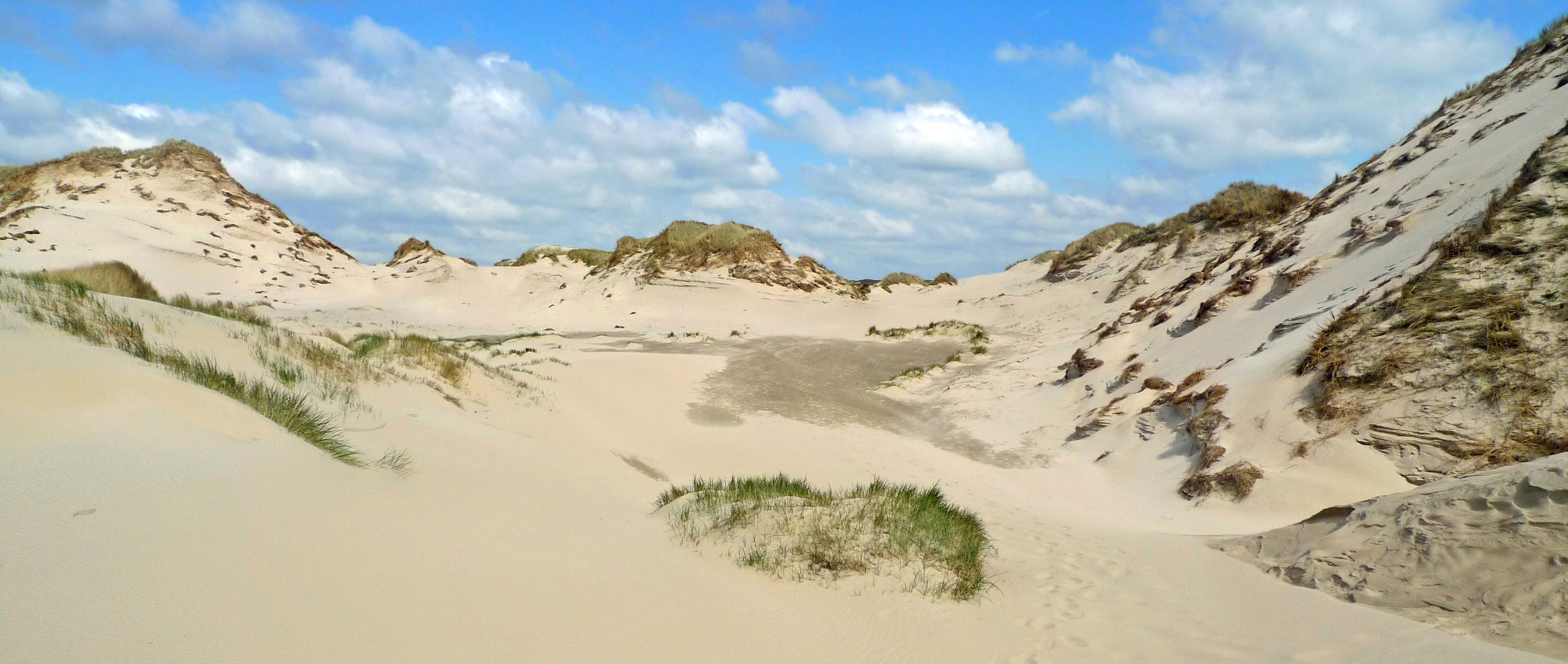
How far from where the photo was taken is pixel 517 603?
276 cm

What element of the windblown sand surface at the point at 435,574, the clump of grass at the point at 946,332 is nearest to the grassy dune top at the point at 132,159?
the clump of grass at the point at 946,332

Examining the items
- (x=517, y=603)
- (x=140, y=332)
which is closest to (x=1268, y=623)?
(x=517, y=603)

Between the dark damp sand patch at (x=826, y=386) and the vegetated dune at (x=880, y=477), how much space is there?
150mm

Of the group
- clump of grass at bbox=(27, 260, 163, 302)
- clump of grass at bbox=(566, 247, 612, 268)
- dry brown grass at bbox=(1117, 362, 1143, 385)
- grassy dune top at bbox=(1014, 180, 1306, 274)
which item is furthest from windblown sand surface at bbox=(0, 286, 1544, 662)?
clump of grass at bbox=(566, 247, 612, 268)

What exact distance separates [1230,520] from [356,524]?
722cm

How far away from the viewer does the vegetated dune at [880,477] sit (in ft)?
8.13

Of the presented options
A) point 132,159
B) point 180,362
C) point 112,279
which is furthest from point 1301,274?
point 132,159

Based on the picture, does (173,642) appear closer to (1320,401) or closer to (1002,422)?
(1320,401)

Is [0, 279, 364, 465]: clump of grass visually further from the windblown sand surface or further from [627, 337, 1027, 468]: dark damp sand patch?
[627, 337, 1027, 468]: dark damp sand patch

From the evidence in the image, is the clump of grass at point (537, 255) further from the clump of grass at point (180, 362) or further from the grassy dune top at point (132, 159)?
the clump of grass at point (180, 362)

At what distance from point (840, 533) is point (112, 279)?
14.1 metres

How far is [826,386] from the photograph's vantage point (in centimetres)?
1606

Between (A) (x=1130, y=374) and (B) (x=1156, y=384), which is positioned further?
(A) (x=1130, y=374)

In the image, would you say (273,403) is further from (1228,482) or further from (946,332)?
(946,332)
